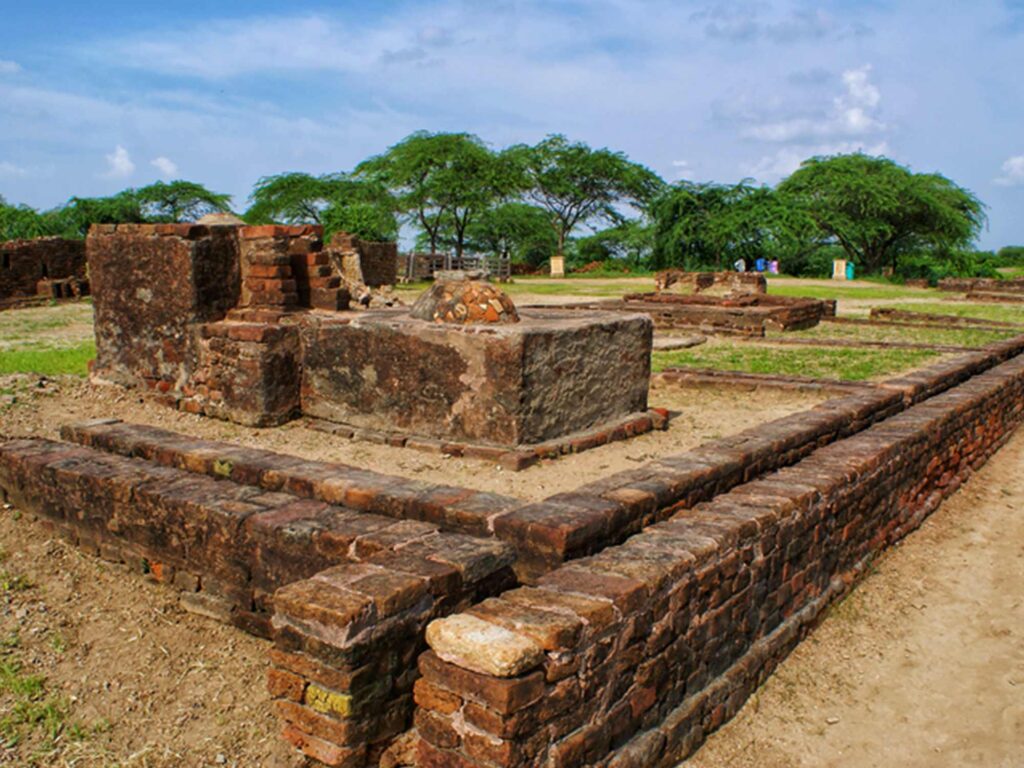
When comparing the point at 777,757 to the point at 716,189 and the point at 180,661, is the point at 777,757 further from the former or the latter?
the point at 716,189

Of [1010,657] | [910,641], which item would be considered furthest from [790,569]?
[1010,657]

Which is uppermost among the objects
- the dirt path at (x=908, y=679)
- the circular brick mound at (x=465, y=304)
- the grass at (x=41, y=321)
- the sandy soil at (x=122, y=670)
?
the circular brick mound at (x=465, y=304)

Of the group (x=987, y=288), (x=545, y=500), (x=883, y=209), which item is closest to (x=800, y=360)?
(x=545, y=500)

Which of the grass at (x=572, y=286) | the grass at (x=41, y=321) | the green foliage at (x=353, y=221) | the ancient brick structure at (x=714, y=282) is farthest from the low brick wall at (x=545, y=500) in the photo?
the green foliage at (x=353, y=221)

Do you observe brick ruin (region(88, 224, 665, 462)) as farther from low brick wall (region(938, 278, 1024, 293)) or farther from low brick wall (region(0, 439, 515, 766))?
low brick wall (region(938, 278, 1024, 293))

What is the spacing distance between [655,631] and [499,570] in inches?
20.8

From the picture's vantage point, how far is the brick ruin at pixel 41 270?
17.0m

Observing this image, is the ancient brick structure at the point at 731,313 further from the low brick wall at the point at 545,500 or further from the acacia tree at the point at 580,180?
the acacia tree at the point at 580,180

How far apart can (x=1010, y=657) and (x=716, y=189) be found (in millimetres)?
33812

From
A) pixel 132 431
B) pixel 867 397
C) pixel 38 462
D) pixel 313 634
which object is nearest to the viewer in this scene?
pixel 313 634

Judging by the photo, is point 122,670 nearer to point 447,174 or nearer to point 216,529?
point 216,529

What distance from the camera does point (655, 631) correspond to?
2584mm

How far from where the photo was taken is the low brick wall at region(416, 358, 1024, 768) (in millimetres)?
2154

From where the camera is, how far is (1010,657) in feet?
→ 11.8
